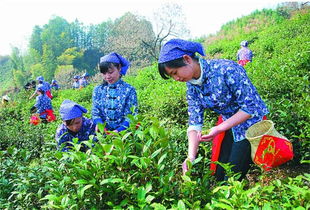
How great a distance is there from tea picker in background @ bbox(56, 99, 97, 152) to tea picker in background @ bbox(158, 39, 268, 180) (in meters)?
1.32

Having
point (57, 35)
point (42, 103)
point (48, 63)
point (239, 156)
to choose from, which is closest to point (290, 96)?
point (239, 156)

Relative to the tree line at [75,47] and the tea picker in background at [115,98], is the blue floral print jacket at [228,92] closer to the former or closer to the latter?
the tea picker in background at [115,98]

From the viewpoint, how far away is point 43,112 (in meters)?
8.02

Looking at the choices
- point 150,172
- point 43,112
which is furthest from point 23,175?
point 43,112

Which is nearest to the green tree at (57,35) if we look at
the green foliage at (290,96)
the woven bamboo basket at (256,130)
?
the green foliage at (290,96)

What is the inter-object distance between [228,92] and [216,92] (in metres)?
0.08

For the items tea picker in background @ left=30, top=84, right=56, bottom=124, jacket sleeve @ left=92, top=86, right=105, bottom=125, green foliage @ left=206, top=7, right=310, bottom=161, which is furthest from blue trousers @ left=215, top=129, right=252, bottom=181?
tea picker in background @ left=30, top=84, right=56, bottom=124

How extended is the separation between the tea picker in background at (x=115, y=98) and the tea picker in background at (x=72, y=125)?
129mm

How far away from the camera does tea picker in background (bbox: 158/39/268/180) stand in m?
1.72

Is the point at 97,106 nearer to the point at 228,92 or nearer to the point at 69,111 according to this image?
the point at 69,111

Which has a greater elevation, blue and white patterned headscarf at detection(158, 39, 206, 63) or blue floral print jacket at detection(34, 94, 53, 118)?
blue and white patterned headscarf at detection(158, 39, 206, 63)

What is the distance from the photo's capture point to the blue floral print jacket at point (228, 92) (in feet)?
5.75

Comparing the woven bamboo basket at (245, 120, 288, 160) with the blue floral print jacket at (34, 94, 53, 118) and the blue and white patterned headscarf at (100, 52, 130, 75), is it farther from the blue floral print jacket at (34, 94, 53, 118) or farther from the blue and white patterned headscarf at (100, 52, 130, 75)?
the blue floral print jacket at (34, 94, 53, 118)

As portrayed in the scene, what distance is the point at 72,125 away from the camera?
2867 mm
